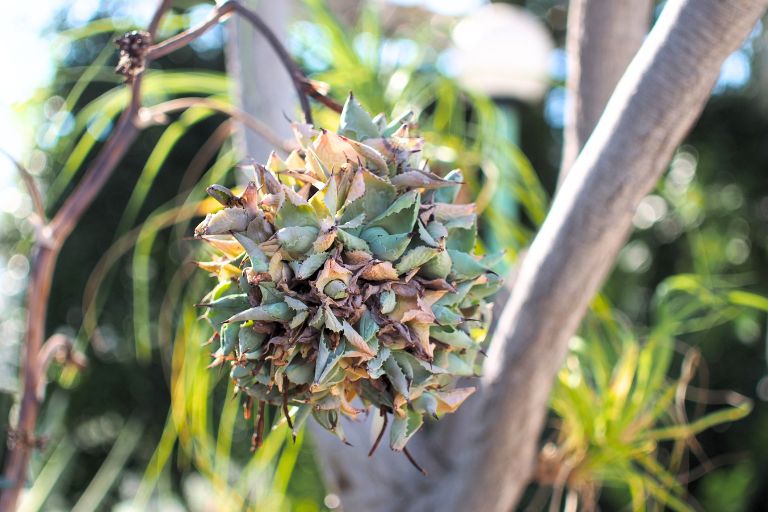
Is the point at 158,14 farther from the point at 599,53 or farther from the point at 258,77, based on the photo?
the point at 599,53

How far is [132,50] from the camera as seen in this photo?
0.49 meters

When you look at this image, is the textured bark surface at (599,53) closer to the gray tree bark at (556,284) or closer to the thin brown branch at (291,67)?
the gray tree bark at (556,284)

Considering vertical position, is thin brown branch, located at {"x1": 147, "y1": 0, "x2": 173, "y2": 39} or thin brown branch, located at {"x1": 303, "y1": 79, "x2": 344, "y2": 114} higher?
thin brown branch, located at {"x1": 147, "y1": 0, "x2": 173, "y2": 39}

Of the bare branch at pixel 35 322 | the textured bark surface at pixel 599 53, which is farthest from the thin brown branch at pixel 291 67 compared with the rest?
the textured bark surface at pixel 599 53

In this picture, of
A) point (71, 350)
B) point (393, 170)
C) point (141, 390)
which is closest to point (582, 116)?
point (393, 170)

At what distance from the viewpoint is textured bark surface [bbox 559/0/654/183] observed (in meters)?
0.74

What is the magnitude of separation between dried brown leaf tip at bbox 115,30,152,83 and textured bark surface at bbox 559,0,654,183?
41 centimetres

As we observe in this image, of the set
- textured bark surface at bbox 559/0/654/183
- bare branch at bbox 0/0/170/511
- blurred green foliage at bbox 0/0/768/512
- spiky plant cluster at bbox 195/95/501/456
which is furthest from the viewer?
blurred green foliage at bbox 0/0/768/512

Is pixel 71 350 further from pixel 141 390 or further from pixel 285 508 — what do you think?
pixel 141 390

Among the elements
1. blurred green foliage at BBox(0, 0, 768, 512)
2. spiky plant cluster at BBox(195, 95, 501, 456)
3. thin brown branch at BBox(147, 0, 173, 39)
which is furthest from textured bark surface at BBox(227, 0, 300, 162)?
spiky plant cluster at BBox(195, 95, 501, 456)

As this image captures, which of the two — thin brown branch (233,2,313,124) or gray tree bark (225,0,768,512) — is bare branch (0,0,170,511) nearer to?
thin brown branch (233,2,313,124)

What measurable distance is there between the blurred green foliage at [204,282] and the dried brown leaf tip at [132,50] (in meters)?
0.35

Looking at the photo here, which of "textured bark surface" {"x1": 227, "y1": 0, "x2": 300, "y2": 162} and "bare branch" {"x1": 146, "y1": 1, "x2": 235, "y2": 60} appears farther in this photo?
"textured bark surface" {"x1": 227, "y1": 0, "x2": 300, "y2": 162}

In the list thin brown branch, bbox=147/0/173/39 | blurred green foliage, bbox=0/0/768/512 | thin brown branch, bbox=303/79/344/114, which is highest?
thin brown branch, bbox=147/0/173/39
